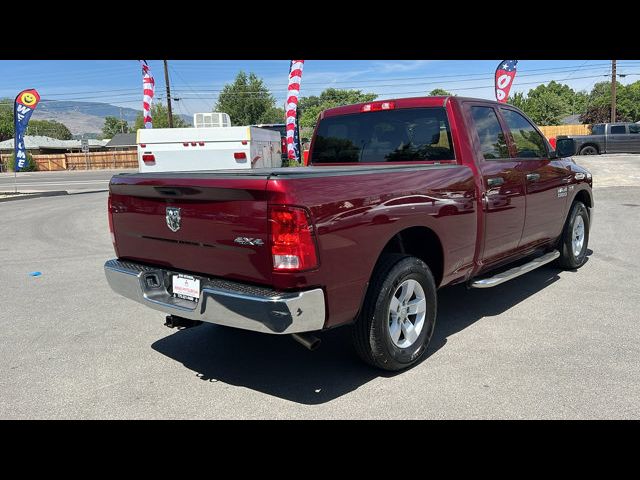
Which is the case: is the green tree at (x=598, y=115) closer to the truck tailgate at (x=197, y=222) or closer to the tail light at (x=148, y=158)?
the tail light at (x=148, y=158)

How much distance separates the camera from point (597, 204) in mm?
12453

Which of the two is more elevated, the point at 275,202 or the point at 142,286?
the point at 275,202

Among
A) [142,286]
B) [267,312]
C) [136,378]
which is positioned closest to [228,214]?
[267,312]

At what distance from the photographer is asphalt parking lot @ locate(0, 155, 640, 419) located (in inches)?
127

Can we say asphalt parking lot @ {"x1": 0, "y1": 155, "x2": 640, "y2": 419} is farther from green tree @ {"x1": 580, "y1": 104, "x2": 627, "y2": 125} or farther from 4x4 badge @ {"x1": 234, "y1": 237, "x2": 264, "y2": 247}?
green tree @ {"x1": 580, "y1": 104, "x2": 627, "y2": 125}

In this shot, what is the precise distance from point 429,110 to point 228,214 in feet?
7.64

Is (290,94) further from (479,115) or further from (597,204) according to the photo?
(479,115)

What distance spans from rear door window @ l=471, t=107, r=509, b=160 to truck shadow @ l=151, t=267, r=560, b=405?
154 centimetres

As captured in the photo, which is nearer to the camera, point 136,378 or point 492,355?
point 136,378

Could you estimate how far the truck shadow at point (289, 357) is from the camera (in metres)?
3.58

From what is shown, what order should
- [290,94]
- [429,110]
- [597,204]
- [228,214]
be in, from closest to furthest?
[228,214]
[429,110]
[597,204]
[290,94]

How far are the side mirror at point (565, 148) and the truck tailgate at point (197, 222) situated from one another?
397cm

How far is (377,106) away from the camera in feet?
16.0

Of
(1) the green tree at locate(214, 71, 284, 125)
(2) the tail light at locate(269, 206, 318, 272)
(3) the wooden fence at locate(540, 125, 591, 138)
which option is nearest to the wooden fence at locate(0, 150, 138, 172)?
(1) the green tree at locate(214, 71, 284, 125)
